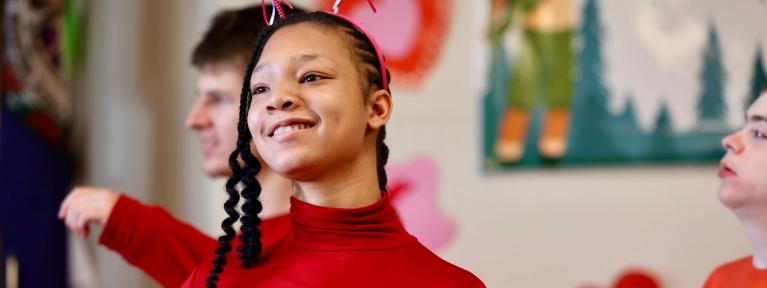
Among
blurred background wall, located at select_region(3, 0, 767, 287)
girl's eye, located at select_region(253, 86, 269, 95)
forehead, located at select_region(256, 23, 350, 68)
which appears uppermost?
forehead, located at select_region(256, 23, 350, 68)

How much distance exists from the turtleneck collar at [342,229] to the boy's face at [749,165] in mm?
496

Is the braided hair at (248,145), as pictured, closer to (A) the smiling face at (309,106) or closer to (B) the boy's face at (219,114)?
(A) the smiling face at (309,106)

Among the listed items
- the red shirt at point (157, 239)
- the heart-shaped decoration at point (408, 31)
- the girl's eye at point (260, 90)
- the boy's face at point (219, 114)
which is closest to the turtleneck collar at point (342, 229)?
the girl's eye at point (260, 90)

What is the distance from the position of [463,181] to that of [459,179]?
0.04ft

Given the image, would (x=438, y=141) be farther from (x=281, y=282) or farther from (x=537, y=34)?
(x=281, y=282)

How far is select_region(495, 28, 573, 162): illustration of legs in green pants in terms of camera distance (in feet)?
7.01

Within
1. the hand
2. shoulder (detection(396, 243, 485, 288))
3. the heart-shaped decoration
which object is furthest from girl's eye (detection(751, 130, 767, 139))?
the heart-shaped decoration

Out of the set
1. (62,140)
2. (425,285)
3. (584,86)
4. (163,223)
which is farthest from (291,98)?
(62,140)

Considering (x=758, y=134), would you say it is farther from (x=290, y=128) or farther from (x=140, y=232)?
(x=140, y=232)

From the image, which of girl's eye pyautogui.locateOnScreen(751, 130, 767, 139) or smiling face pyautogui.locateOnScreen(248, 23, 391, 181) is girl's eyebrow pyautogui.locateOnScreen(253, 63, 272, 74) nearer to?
smiling face pyautogui.locateOnScreen(248, 23, 391, 181)

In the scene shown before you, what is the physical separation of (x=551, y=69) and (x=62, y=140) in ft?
4.91

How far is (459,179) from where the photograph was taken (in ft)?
7.45

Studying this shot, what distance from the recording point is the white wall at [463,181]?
2.02 m

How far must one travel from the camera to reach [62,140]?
2607 mm
